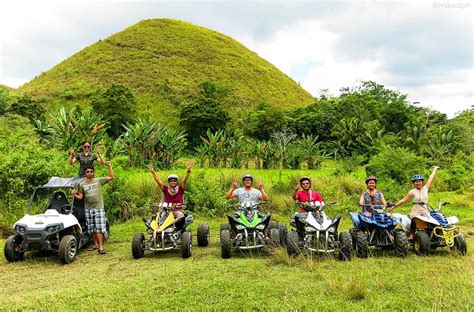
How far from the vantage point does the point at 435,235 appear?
287 inches

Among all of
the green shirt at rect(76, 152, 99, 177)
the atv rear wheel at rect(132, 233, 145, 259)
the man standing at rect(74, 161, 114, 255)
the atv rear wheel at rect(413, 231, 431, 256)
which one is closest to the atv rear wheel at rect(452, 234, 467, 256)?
the atv rear wheel at rect(413, 231, 431, 256)

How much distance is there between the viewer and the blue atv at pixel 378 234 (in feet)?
23.2

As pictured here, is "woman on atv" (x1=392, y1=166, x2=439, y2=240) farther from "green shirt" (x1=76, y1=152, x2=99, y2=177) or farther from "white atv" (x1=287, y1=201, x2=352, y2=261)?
"green shirt" (x1=76, y1=152, x2=99, y2=177)

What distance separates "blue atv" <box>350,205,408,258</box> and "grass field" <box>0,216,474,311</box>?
0.23 meters

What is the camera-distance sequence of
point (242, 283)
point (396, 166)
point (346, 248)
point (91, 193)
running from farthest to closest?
point (396, 166) < point (91, 193) < point (346, 248) < point (242, 283)

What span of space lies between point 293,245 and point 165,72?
55193 millimetres

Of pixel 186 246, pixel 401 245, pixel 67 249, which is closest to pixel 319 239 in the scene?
pixel 401 245

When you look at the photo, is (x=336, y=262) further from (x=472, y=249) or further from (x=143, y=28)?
(x=143, y=28)

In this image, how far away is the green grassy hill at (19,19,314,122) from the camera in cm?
5247

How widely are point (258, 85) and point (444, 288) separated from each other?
5709cm

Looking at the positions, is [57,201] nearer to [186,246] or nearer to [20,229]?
[20,229]

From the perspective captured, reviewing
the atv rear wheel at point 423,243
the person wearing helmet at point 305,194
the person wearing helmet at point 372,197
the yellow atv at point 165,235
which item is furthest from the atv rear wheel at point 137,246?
the atv rear wheel at point 423,243

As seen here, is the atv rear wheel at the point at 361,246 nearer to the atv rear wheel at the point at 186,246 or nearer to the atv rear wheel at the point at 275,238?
the atv rear wheel at the point at 275,238

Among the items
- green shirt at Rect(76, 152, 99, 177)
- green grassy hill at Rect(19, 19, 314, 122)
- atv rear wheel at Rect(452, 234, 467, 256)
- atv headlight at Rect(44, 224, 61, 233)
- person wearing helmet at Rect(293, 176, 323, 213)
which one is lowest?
atv rear wheel at Rect(452, 234, 467, 256)
